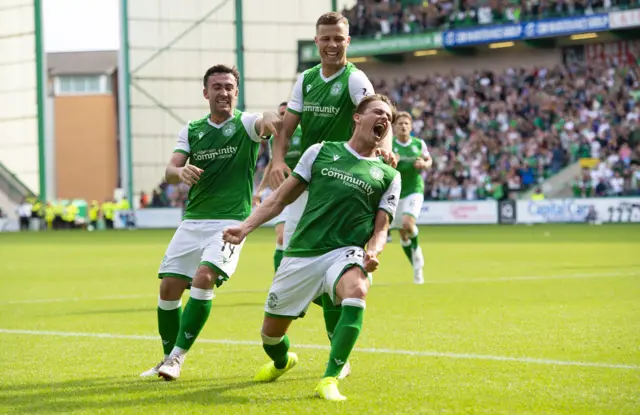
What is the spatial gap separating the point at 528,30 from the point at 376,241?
39.7 metres

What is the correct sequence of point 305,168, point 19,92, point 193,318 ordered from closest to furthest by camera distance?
point 305,168
point 193,318
point 19,92

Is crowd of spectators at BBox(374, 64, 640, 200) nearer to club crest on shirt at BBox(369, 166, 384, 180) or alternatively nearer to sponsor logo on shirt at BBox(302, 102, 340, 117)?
sponsor logo on shirt at BBox(302, 102, 340, 117)

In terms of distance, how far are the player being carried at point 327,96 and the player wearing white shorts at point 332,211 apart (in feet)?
2.25

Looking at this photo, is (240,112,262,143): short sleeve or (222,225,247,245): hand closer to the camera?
(222,225,247,245): hand

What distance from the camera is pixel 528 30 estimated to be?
44.4 meters

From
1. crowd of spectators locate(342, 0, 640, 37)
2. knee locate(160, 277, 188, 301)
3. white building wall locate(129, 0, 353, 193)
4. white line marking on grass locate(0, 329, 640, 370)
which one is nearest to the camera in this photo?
white line marking on grass locate(0, 329, 640, 370)

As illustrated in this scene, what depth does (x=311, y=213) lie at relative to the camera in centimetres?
672

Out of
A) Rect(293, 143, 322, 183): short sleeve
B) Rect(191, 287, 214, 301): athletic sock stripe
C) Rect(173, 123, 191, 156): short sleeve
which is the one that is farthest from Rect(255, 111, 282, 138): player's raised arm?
Rect(191, 287, 214, 301): athletic sock stripe

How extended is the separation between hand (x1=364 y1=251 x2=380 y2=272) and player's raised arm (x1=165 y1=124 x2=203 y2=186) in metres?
1.54

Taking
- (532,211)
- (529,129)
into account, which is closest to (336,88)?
(532,211)

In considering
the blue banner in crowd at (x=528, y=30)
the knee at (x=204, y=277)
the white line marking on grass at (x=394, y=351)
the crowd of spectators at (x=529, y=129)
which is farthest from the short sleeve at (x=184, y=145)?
the blue banner in crowd at (x=528, y=30)

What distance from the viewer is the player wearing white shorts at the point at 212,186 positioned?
25.2 ft

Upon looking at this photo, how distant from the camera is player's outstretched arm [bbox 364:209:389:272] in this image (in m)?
6.30

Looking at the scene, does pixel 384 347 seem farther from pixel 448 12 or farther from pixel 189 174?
pixel 448 12
